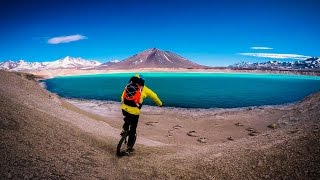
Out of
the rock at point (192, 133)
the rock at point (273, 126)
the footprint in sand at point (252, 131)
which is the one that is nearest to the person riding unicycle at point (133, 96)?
the rock at point (192, 133)

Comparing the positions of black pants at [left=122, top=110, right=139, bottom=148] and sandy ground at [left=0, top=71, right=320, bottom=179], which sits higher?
black pants at [left=122, top=110, right=139, bottom=148]

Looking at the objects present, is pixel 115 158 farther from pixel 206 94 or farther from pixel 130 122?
pixel 206 94

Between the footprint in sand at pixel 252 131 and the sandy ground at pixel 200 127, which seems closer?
the sandy ground at pixel 200 127

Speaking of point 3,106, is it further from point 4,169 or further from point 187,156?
point 187,156

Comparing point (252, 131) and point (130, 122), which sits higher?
point (130, 122)

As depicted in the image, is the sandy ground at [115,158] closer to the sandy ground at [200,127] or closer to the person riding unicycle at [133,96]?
the person riding unicycle at [133,96]

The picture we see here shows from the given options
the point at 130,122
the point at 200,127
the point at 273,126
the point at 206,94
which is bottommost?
the point at 206,94

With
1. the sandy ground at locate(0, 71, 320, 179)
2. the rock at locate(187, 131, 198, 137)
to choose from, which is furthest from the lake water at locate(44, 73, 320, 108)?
the sandy ground at locate(0, 71, 320, 179)

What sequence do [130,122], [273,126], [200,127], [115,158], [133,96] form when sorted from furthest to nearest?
[200,127] → [273,126] → [130,122] → [115,158] → [133,96]

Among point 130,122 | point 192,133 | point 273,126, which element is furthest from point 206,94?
point 130,122

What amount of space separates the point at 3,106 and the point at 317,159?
10459 mm

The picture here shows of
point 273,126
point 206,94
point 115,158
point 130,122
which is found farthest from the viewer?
point 206,94

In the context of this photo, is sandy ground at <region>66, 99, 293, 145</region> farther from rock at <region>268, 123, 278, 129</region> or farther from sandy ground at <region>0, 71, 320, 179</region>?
sandy ground at <region>0, 71, 320, 179</region>

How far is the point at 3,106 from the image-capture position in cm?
1039
